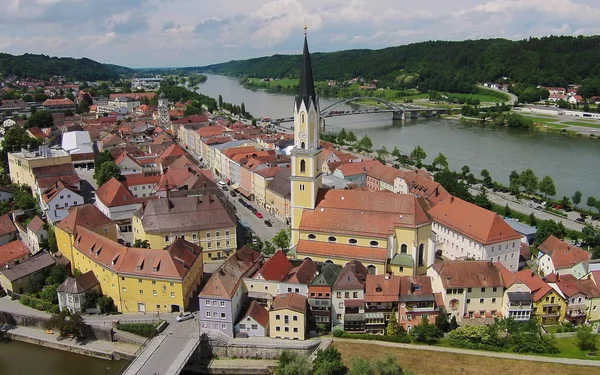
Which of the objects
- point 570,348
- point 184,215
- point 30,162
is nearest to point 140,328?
point 184,215

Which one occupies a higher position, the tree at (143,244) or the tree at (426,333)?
the tree at (143,244)

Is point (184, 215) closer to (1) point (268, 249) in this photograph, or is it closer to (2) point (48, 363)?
(1) point (268, 249)

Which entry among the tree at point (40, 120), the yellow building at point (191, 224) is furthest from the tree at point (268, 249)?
the tree at point (40, 120)

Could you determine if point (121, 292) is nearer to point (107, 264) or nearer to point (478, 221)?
point (107, 264)

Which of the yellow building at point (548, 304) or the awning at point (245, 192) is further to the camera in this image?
the awning at point (245, 192)

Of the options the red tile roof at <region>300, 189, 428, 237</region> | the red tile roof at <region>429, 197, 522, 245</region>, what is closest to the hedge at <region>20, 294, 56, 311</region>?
the red tile roof at <region>300, 189, 428, 237</region>

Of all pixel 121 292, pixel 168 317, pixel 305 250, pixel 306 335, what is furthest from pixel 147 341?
pixel 305 250

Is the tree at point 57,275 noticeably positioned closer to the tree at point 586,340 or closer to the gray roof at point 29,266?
the gray roof at point 29,266
